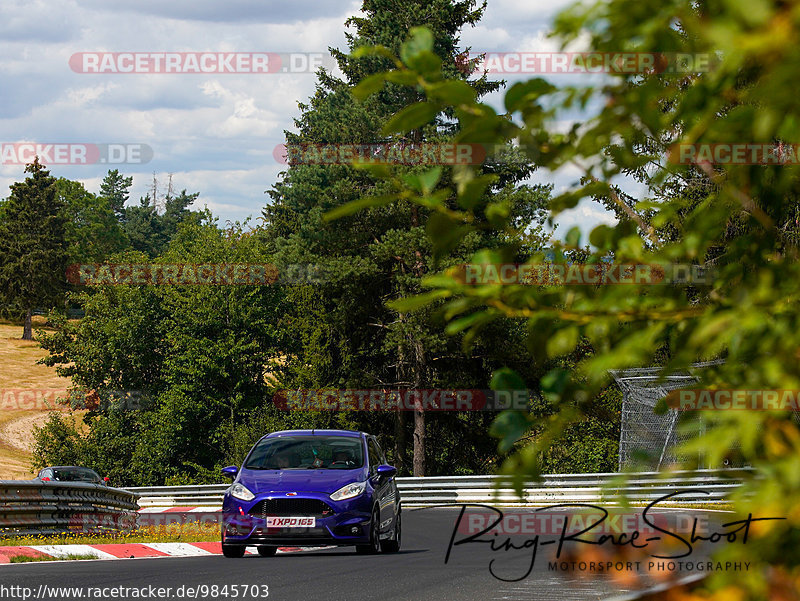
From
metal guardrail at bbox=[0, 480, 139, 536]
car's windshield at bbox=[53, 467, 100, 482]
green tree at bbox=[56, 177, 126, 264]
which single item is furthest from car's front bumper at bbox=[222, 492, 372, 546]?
green tree at bbox=[56, 177, 126, 264]

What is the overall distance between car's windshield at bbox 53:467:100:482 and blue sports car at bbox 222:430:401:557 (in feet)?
78.9

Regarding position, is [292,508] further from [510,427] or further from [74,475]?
[74,475]

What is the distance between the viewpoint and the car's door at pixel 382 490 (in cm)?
1329

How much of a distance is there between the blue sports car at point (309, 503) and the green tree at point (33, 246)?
9667 centimetres

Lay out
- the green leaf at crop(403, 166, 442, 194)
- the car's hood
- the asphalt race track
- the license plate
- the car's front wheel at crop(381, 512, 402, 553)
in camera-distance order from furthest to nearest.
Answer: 1. the car's front wheel at crop(381, 512, 402, 553)
2. the car's hood
3. the license plate
4. the asphalt race track
5. the green leaf at crop(403, 166, 442, 194)

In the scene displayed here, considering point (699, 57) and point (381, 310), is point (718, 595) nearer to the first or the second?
point (699, 57)

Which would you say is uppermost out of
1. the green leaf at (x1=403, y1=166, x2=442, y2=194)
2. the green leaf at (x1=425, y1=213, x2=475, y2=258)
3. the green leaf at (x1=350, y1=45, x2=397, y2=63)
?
the green leaf at (x1=350, y1=45, x2=397, y2=63)

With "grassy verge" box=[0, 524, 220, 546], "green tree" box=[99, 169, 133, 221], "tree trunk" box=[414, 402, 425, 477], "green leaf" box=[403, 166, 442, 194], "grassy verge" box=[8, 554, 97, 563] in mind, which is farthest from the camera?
"green tree" box=[99, 169, 133, 221]

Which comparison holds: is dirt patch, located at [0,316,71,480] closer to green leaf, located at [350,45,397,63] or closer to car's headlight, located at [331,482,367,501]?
car's headlight, located at [331,482,367,501]

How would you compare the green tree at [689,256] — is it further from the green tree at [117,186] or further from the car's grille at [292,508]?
the green tree at [117,186]

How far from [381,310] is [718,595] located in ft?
152

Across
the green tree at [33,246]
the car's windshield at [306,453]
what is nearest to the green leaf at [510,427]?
the car's windshield at [306,453]

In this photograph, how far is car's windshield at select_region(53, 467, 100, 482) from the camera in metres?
35.9

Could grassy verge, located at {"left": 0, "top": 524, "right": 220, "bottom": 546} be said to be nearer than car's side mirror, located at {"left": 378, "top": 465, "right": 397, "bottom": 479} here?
No
